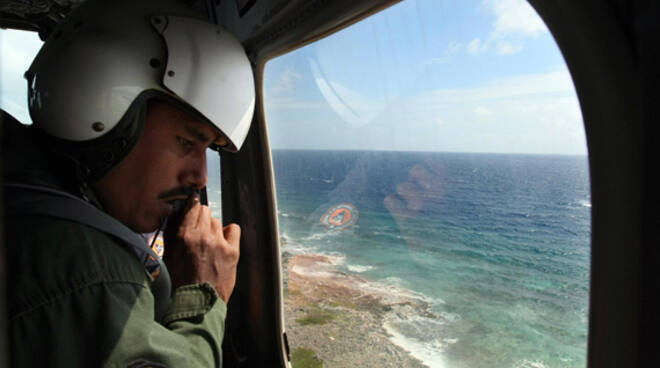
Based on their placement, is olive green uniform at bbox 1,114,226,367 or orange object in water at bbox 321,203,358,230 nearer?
olive green uniform at bbox 1,114,226,367

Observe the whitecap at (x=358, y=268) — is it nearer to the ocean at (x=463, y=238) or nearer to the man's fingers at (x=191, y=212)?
the ocean at (x=463, y=238)

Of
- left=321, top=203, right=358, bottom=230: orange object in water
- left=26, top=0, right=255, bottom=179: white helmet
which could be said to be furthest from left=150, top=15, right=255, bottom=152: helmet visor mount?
left=321, top=203, right=358, bottom=230: orange object in water

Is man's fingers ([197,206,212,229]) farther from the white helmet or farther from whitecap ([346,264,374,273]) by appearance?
whitecap ([346,264,374,273])

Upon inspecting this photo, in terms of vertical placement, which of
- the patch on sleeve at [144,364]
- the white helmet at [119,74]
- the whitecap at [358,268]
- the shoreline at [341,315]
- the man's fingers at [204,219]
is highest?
the white helmet at [119,74]

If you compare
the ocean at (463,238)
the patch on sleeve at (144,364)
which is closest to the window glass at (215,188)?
the ocean at (463,238)

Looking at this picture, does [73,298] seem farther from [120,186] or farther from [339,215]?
[339,215]

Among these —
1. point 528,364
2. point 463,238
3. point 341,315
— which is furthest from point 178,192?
point 463,238
